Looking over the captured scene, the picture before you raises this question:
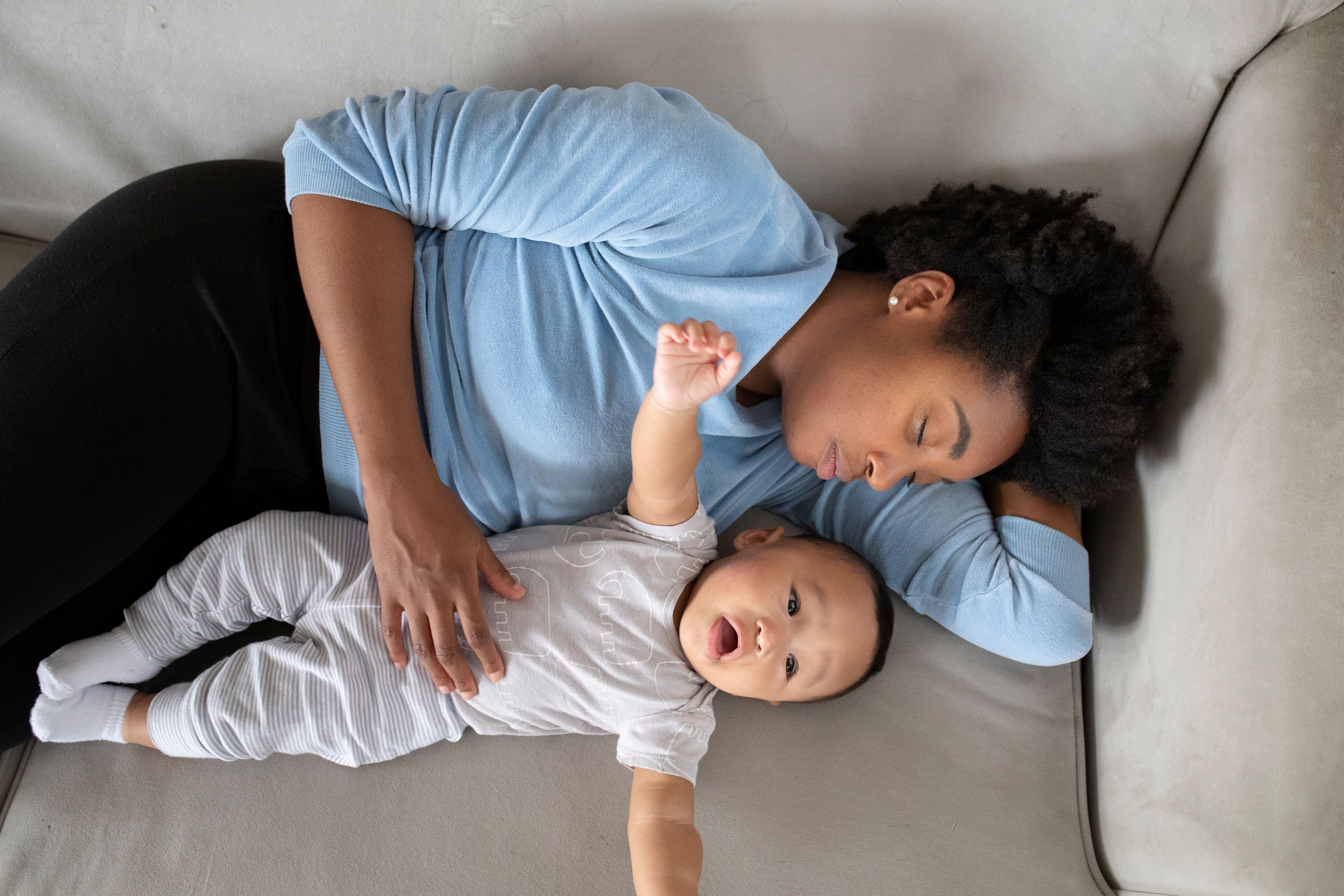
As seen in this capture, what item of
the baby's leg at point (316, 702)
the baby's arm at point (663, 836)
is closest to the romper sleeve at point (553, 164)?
the baby's leg at point (316, 702)

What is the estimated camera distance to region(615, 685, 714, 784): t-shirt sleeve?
0.94 meters

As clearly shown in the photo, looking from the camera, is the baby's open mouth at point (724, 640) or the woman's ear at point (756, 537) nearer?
the baby's open mouth at point (724, 640)

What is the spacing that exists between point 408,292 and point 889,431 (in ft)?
1.95

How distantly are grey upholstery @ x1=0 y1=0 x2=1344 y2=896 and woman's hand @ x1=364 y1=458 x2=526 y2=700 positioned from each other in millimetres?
168

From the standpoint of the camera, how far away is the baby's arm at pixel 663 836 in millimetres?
858

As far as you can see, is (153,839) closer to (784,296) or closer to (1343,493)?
(784,296)

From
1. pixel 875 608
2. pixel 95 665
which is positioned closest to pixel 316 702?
pixel 95 665

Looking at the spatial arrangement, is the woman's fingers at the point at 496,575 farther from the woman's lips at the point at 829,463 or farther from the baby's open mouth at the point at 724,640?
the woman's lips at the point at 829,463

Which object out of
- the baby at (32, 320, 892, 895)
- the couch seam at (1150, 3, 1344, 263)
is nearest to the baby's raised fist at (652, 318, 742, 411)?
the baby at (32, 320, 892, 895)

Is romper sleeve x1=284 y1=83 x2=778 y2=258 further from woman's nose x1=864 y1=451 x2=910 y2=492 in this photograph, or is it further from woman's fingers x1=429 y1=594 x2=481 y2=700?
woman's fingers x1=429 y1=594 x2=481 y2=700

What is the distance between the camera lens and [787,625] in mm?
943

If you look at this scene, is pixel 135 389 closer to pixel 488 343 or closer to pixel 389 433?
pixel 389 433

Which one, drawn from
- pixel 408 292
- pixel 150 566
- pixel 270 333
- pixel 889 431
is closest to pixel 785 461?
pixel 889 431

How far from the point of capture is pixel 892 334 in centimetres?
92
